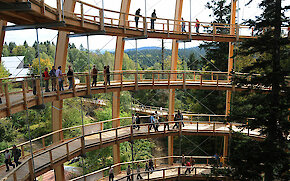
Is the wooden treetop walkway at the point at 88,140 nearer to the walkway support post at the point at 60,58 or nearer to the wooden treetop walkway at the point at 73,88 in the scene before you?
the walkway support post at the point at 60,58

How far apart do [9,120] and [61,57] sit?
14363mm

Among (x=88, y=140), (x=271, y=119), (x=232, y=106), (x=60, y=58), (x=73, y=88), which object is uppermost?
(x=60, y=58)

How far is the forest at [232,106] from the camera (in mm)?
8812

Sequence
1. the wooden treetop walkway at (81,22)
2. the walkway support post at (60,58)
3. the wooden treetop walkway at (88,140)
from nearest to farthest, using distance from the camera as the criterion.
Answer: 1. the wooden treetop walkway at (81,22)
2. the wooden treetop walkway at (88,140)
3. the walkway support post at (60,58)

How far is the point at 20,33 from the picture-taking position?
14.3 m

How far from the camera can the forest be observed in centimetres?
881

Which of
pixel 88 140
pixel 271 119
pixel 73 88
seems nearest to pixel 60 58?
pixel 73 88

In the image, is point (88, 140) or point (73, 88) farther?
point (88, 140)

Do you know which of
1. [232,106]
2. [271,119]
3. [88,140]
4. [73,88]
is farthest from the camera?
[232,106]

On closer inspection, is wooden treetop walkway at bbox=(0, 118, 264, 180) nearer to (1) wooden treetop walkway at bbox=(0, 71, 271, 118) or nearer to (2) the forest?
(2) the forest

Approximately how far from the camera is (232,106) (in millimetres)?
16156

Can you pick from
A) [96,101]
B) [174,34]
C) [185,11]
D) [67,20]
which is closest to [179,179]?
[174,34]

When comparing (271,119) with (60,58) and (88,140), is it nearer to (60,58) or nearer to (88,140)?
(88,140)

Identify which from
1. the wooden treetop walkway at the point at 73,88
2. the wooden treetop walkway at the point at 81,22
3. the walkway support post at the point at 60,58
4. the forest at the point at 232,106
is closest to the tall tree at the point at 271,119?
the forest at the point at 232,106
